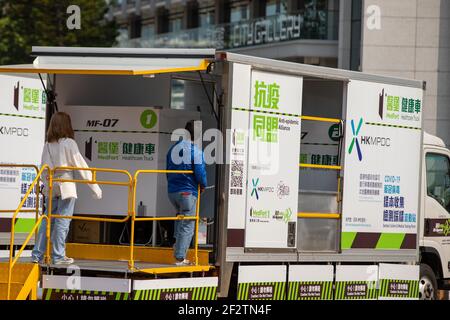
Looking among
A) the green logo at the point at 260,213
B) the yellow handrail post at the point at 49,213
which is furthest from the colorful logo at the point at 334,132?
the yellow handrail post at the point at 49,213

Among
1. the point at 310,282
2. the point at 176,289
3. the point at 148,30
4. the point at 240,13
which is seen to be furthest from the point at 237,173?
the point at 148,30

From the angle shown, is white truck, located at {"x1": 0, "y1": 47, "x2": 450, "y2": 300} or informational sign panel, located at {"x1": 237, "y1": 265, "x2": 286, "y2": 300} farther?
informational sign panel, located at {"x1": 237, "y1": 265, "x2": 286, "y2": 300}

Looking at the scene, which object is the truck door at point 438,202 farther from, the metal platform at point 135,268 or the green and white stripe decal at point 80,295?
the green and white stripe decal at point 80,295

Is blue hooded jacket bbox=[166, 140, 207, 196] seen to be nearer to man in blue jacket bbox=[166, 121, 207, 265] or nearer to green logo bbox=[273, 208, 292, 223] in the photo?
man in blue jacket bbox=[166, 121, 207, 265]

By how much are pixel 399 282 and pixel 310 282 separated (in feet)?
5.96

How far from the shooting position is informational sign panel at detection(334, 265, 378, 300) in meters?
14.1

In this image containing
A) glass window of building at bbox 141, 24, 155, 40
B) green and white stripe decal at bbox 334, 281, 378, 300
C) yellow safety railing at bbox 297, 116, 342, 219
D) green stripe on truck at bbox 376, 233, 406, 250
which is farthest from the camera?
glass window of building at bbox 141, 24, 155, 40

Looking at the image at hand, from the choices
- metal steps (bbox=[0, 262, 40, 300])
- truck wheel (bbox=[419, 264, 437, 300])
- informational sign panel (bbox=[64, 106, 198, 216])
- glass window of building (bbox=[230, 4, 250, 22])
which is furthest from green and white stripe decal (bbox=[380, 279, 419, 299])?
glass window of building (bbox=[230, 4, 250, 22])

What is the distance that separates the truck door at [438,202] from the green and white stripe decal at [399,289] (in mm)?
949

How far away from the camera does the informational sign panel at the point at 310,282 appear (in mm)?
13508

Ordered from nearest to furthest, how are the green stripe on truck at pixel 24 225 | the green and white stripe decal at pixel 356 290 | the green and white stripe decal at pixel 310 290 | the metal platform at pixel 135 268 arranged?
the metal platform at pixel 135 268
the green and white stripe decal at pixel 310 290
the green and white stripe decal at pixel 356 290
the green stripe on truck at pixel 24 225

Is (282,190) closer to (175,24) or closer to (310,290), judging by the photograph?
(310,290)

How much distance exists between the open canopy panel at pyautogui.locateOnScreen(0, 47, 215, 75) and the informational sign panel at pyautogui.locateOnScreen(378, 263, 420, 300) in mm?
4079
